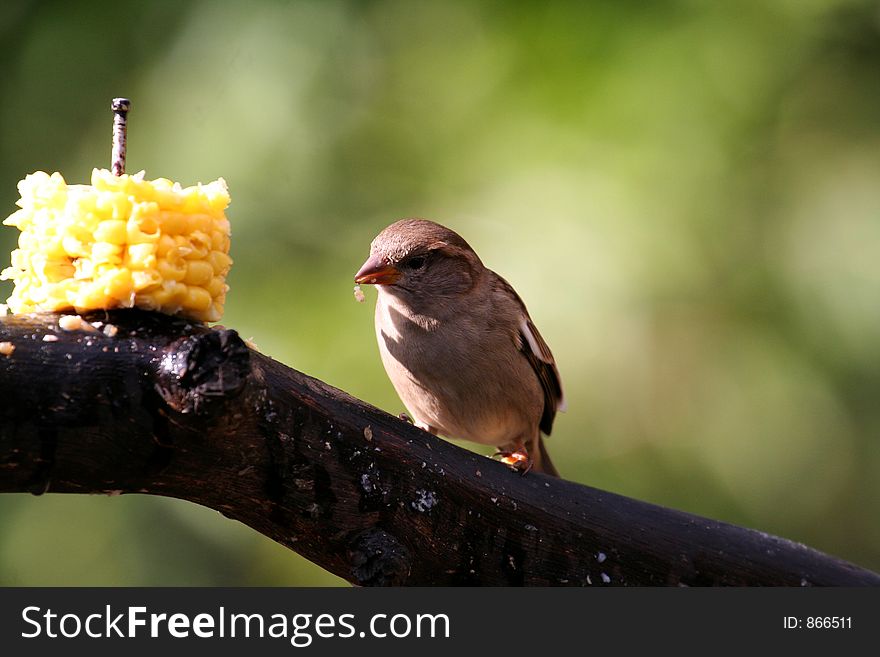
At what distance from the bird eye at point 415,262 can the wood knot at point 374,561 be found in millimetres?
1049

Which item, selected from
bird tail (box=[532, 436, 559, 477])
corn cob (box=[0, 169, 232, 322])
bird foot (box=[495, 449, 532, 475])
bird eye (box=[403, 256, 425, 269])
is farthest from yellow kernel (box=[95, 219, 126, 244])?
bird tail (box=[532, 436, 559, 477])

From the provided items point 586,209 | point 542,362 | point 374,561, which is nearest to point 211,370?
point 374,561

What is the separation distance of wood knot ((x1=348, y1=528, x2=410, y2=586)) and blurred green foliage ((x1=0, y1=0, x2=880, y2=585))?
1.98 metres

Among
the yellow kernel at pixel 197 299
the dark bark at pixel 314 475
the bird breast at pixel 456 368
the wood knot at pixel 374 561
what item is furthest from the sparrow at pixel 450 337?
the yellow kernel at pixel 197 299

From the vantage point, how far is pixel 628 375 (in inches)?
152

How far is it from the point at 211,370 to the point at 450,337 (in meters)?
1.28

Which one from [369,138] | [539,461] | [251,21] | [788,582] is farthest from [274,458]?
[251,21]

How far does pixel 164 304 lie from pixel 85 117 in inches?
127

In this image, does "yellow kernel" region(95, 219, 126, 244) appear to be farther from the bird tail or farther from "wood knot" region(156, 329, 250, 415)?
the bird tail

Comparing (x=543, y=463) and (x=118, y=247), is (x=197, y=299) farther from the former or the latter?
(x=543, y=463)

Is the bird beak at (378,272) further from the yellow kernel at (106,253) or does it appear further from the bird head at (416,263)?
the yellow kernel at (106,253)

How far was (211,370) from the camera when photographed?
156 cm

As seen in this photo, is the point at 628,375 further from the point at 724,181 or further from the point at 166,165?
the point at 166,165
